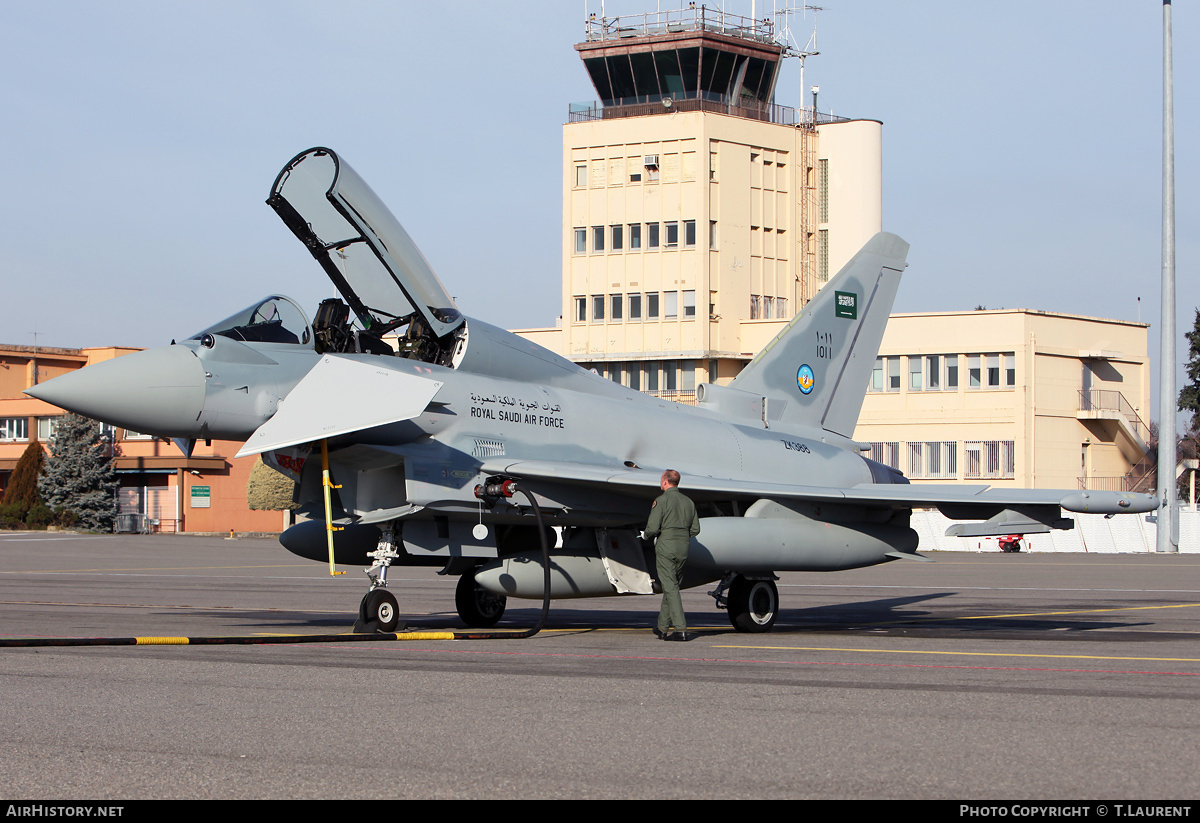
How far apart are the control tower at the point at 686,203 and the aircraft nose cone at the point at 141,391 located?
56.0 metres

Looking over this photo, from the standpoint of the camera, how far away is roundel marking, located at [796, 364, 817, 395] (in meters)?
17.5

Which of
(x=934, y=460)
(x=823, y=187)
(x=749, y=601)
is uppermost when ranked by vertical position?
(x=823, y=187)

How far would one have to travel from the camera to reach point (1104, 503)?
13.2 metres

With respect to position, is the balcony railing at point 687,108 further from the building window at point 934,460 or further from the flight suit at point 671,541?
the flight suit at point 671,541

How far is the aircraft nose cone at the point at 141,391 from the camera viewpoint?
448 inches

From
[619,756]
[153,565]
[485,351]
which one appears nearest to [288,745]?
[619,756]

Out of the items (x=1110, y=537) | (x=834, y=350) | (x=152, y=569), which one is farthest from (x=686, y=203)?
(x=834, y=350)

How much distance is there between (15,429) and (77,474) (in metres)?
9.86

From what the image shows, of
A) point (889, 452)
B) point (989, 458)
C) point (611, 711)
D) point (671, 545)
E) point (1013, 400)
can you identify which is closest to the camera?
point (611, 711)

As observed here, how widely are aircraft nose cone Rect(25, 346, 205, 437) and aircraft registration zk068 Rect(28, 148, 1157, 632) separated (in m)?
0.02

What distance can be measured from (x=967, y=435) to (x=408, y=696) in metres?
56.6

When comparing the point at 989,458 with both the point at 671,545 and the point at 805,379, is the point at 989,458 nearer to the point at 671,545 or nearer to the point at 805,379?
the point at 805,379

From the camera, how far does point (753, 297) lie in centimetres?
6906

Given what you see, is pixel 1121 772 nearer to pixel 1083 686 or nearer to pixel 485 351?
pixel 1083 686
